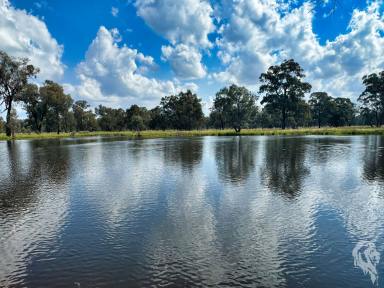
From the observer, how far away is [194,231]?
44.1 feet

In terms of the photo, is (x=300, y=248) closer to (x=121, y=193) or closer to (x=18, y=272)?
(x=18, y=272)

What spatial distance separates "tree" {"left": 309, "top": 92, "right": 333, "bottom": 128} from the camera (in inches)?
7111

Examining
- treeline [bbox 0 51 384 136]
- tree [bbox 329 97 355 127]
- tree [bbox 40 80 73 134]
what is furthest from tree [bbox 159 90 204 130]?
tree [bbox 329 97 355 127]

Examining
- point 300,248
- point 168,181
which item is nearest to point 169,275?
point 300,248

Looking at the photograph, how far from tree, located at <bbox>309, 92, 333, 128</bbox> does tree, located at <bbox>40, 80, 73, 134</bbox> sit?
129m

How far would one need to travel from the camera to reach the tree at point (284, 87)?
393 ft

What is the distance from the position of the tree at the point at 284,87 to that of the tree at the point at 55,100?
78.5 meters

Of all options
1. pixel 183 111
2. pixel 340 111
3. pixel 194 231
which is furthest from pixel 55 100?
pixel 340 111

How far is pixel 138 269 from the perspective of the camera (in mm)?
10070

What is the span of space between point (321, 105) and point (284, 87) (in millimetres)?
72164

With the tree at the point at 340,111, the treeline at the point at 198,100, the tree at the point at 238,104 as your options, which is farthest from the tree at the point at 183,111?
the tree at the point at 340,111

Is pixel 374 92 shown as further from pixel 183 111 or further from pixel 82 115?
pixel 82 115

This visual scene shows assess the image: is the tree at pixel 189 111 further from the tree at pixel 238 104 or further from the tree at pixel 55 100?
the tree at pixel 55 100

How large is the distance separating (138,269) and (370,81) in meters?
150
